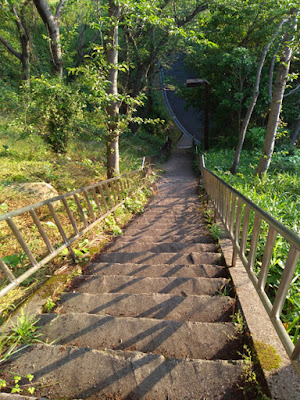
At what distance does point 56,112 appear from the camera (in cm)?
489

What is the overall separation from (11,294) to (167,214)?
3500 mm

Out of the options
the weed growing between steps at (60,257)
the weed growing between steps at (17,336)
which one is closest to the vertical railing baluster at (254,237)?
the weed growing between steps at (17,336)

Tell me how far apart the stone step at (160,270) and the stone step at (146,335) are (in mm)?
772

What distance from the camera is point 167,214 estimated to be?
196 inches

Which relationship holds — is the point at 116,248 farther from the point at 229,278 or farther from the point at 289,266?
the point at 289,266

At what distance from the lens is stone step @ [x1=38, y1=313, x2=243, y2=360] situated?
4.83 feet

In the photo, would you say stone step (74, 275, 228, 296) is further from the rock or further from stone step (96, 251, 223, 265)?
the rock

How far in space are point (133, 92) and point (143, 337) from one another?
1386cm

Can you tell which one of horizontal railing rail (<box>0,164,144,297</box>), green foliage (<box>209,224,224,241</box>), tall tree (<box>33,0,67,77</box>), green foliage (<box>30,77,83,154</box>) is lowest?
green foliage (<box>209,224,224,241</box>)

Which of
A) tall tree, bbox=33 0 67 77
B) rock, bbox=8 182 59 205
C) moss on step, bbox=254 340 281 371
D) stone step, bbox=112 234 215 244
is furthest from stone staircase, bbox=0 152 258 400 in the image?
tall tree, bbox=33 0 67 77

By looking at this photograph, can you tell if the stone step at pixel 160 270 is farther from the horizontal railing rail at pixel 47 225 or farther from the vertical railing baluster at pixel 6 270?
the vertical railing baluster at pixel 6 270

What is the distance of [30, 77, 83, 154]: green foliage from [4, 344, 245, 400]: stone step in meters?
4.50

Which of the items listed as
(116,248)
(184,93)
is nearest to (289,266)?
(116,248)

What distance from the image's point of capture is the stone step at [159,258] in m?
2.69
